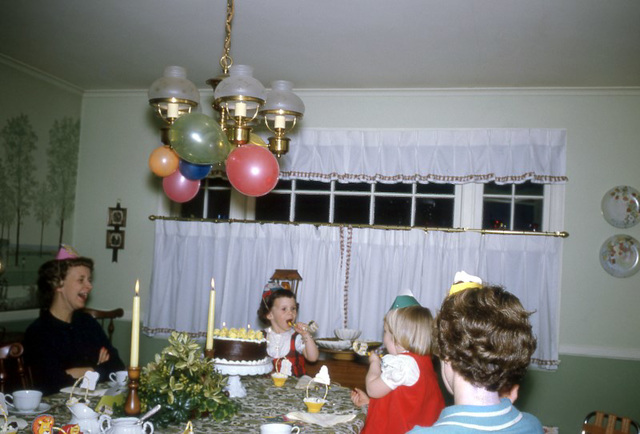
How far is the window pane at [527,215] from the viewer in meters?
4.32

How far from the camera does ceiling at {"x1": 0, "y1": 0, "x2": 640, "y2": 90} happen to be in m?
3.07

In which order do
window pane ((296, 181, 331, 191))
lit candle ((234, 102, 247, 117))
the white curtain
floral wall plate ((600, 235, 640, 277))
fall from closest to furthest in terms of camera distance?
lit candle ((234, 102, 247, 117)) → floral wall plate ((600, 235, 640, 277)) → the white curtain → window pane ((296, 181, 331, 191))

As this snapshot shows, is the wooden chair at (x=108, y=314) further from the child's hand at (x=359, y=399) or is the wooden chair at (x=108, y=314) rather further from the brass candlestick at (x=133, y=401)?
the brass candlestick at (x=133, y=401)

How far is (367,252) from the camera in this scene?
4.40 m

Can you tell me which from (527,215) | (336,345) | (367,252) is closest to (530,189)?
(527,215)

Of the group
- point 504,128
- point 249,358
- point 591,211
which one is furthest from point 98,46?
point 591,211

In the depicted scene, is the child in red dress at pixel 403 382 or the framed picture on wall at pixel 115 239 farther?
the framed picture on wall at pixel 115 239

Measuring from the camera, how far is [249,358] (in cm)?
263

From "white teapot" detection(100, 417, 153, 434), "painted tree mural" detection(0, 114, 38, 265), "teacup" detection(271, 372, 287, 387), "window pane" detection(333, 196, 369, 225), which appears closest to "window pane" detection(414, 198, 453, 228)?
"window pane" detection(333, 196, 369, 225)

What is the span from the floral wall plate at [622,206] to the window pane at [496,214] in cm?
64

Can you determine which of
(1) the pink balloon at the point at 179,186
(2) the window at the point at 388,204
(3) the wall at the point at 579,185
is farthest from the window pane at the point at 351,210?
(1) the pink balloon at the point at 179,186

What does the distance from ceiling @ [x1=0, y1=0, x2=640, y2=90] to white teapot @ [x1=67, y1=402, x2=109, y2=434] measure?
205 cm

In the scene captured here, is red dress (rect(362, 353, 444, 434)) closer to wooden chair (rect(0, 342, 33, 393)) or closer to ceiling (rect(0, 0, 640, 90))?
wooden chair (rect(0, 342, 33, 393))

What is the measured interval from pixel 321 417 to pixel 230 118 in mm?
1324
